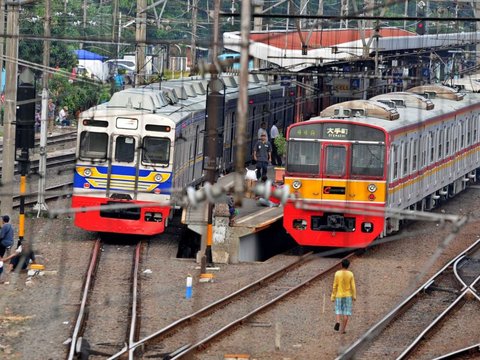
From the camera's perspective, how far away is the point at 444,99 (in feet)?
87.7

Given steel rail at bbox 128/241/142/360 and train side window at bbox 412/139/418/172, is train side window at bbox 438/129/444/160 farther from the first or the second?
steel rail at bbox 128/241/142/360

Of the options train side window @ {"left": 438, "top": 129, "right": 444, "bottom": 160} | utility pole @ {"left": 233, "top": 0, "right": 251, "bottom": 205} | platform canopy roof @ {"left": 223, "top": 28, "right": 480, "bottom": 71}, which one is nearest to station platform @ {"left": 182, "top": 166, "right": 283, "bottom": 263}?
platform canopy roof @ {"left": 223, "top": 28, "right": 480, "bottom": 71}

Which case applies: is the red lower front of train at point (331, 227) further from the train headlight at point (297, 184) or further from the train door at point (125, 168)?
the train door at point (125, 168)

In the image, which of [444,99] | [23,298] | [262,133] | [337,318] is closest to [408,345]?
[337,318]

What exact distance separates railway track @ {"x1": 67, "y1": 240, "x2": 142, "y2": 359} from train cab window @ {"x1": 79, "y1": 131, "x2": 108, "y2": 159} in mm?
1506

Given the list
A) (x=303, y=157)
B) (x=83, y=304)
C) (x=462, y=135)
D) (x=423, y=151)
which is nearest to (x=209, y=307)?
(x=83, y=304)

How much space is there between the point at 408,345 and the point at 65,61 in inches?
1333

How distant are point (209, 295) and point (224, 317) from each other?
141 cm

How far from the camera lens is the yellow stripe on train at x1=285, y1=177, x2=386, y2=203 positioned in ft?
63.0

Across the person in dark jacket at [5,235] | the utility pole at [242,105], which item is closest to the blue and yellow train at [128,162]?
the person in dark jacket at [5,235]

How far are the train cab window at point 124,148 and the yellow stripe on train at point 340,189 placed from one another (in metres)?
2.71

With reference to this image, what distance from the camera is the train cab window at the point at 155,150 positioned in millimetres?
20109

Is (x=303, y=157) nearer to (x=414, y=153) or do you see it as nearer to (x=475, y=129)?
(x=414, y=153)

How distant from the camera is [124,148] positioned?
2022 cm
